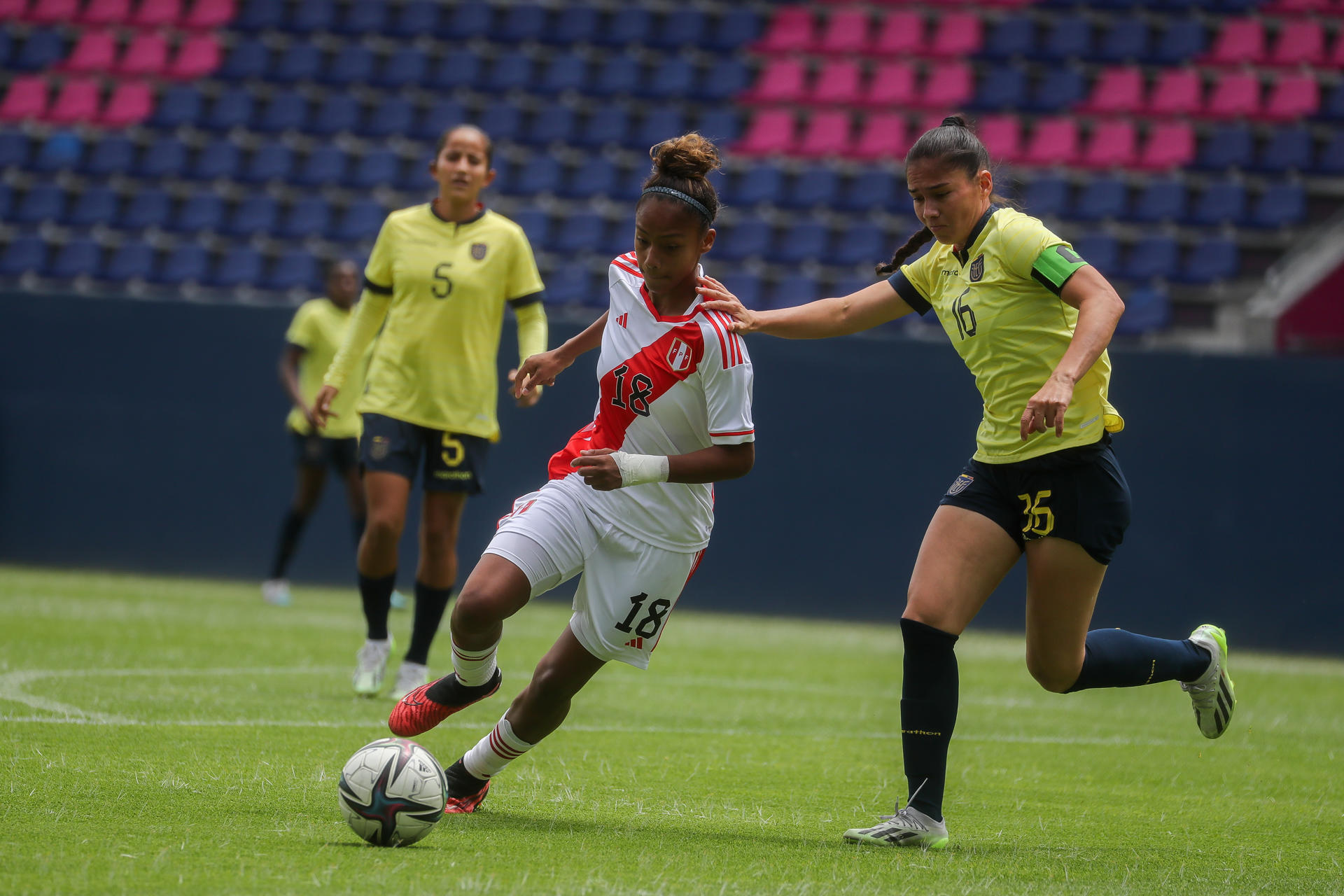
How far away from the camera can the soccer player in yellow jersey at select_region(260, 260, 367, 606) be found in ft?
37.8

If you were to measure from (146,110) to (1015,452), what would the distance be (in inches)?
666

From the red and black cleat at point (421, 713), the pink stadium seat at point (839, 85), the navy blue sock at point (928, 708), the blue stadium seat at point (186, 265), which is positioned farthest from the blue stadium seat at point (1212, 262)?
the red and black cleat at point (421, 713)

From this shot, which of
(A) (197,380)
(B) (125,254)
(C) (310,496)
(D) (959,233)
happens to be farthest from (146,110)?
(D) (959,233)

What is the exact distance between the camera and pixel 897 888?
12.2ft

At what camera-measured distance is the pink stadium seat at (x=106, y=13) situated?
20172 mm

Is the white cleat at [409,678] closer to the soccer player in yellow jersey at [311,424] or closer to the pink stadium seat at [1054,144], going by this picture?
the soccer player in yellow jersey at [311,424]

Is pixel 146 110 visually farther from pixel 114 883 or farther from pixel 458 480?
pixel 114 883

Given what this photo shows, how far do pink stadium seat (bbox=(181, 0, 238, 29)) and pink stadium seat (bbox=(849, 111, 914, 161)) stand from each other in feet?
29.5

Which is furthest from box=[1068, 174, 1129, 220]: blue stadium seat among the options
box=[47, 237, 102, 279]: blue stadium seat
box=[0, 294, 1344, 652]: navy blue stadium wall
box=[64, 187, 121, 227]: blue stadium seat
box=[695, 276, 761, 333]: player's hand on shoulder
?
box=[695, 276, 761, 333]: player's hand on shoulder

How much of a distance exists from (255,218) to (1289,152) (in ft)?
38.3

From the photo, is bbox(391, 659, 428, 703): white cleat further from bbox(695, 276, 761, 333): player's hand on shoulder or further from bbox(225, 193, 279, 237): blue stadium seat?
bbox(225, 193, 279, 237): blue stadium seat

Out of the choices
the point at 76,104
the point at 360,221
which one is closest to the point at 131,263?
the point at 360,221

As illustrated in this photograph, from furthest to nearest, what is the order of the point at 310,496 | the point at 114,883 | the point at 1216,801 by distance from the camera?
the point at 310,496 < the point at 1216,801 < the point at 114,883

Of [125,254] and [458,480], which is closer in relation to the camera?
[458,480]
